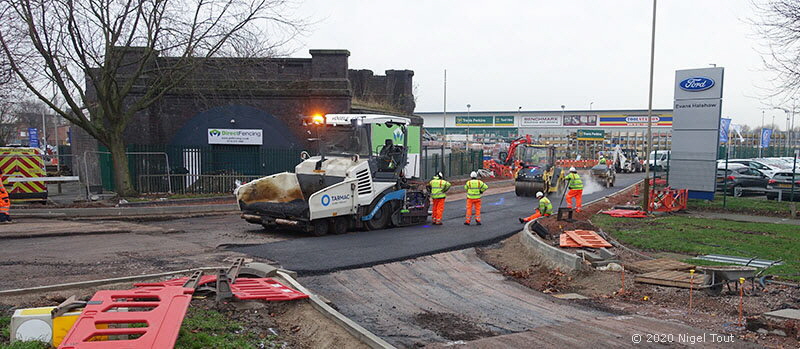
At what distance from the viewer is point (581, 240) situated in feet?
39.2

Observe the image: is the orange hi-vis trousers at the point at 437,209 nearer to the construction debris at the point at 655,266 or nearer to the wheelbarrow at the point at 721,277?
the construction debris at the point at 655,266

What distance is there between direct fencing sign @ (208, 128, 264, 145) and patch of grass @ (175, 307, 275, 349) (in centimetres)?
2013

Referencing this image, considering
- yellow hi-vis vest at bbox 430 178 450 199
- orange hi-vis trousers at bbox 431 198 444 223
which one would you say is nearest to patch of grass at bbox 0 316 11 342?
yellow hi-vis vest at bbox 430 178 450 199

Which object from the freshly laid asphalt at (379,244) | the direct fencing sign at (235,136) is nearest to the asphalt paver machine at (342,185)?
the freshly laid asphalt at (379,244)

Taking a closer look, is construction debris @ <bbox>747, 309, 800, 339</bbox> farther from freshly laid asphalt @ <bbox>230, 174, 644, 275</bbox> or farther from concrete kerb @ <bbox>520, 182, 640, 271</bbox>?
freshly laid asphalt @ <bbox>230, 174, 644, 275</bbox>

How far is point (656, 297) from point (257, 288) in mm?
5593

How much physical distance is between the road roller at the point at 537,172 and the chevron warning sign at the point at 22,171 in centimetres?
1711

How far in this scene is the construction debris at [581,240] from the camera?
38.4 feet

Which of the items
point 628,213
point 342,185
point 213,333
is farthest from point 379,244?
point 628,213

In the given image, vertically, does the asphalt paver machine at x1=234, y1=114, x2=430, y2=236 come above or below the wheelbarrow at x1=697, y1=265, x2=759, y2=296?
above

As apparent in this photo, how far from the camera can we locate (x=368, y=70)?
121 ft

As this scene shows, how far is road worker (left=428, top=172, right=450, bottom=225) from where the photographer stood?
51.9 ft

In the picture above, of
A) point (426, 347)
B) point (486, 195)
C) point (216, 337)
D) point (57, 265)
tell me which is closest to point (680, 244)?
point (426, 347)

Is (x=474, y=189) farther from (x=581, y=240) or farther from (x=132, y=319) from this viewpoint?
(x=132, y=319)
